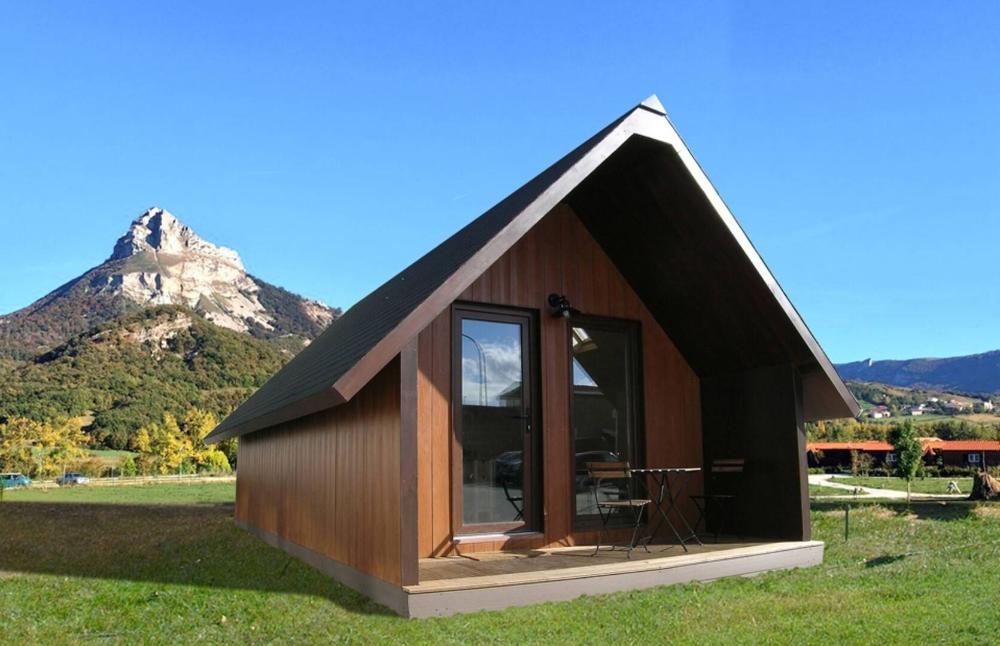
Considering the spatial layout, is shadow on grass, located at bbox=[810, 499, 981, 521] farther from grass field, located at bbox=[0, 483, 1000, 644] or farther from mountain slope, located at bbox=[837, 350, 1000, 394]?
mountain slope, located at bbox=[837, 350, 1000, 394]

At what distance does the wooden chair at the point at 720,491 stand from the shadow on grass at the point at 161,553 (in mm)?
3802

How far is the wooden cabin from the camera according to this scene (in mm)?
5727

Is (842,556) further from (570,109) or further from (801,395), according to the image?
(570,109)

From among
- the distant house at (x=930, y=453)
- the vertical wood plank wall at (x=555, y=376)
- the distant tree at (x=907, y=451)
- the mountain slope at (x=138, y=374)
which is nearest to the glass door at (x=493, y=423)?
the vertical wood plank wall at (x=555, y=376)

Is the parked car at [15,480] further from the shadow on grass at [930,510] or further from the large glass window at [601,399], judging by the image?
the large glass window at [601,399]

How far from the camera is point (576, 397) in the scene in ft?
24.7

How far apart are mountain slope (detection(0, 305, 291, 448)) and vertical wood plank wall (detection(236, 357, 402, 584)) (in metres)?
45.6

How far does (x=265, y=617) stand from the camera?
5176 millimetres

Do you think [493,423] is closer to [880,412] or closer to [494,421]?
[494,421]

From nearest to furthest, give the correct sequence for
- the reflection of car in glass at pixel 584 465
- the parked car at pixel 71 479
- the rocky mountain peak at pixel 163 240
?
the reflection of car in glass at pixel 584 465, the parked car at pixel 71 479, the rocky mountain peak at pixel 163 240

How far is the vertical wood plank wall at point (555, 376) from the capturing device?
667 cm

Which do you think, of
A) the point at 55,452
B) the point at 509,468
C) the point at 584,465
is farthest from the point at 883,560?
the point at 55,452

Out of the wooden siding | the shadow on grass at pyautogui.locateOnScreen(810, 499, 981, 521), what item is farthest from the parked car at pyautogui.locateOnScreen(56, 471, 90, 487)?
the wooden siding

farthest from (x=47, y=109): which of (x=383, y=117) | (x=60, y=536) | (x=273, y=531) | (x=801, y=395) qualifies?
(x=801, y=395)
